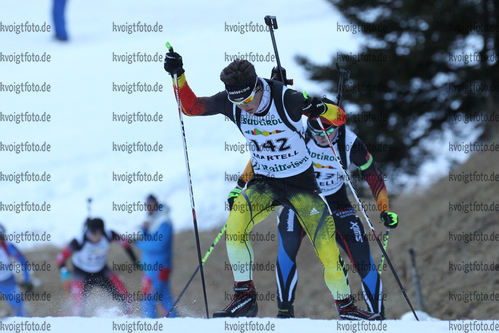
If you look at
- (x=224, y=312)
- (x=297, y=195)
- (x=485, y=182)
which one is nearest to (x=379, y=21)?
(x=485, y=182)

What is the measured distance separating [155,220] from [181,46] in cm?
1819

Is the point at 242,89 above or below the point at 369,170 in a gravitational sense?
above

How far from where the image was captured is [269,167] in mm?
5367

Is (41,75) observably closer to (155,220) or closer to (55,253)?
(55,253)

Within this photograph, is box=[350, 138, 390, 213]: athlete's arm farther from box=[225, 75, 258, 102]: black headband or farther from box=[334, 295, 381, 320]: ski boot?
box=[225, 75, 258, 102]: black headband

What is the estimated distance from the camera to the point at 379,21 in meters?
13.2

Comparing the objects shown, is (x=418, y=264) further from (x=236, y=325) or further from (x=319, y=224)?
(x=236, y=325)

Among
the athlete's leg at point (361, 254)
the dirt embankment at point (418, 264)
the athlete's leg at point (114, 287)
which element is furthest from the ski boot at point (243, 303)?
the athlete's leg at point (114, 287)

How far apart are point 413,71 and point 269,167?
29.9 feet

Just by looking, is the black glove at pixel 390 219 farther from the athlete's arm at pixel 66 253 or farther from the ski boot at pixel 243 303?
the athlete's arm at pixel 66 253

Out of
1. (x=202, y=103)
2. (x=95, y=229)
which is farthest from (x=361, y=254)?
(x=95, y=229)

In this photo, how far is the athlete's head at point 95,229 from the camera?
8391mm

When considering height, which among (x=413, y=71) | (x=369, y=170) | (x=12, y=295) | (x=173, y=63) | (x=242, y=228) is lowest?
(x=12, y=295)

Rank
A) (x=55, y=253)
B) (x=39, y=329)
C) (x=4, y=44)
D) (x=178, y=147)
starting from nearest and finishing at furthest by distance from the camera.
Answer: (x=39, y=329)
(x=55, y=253)
(x=178, y=147)
(x=4, y=44)
